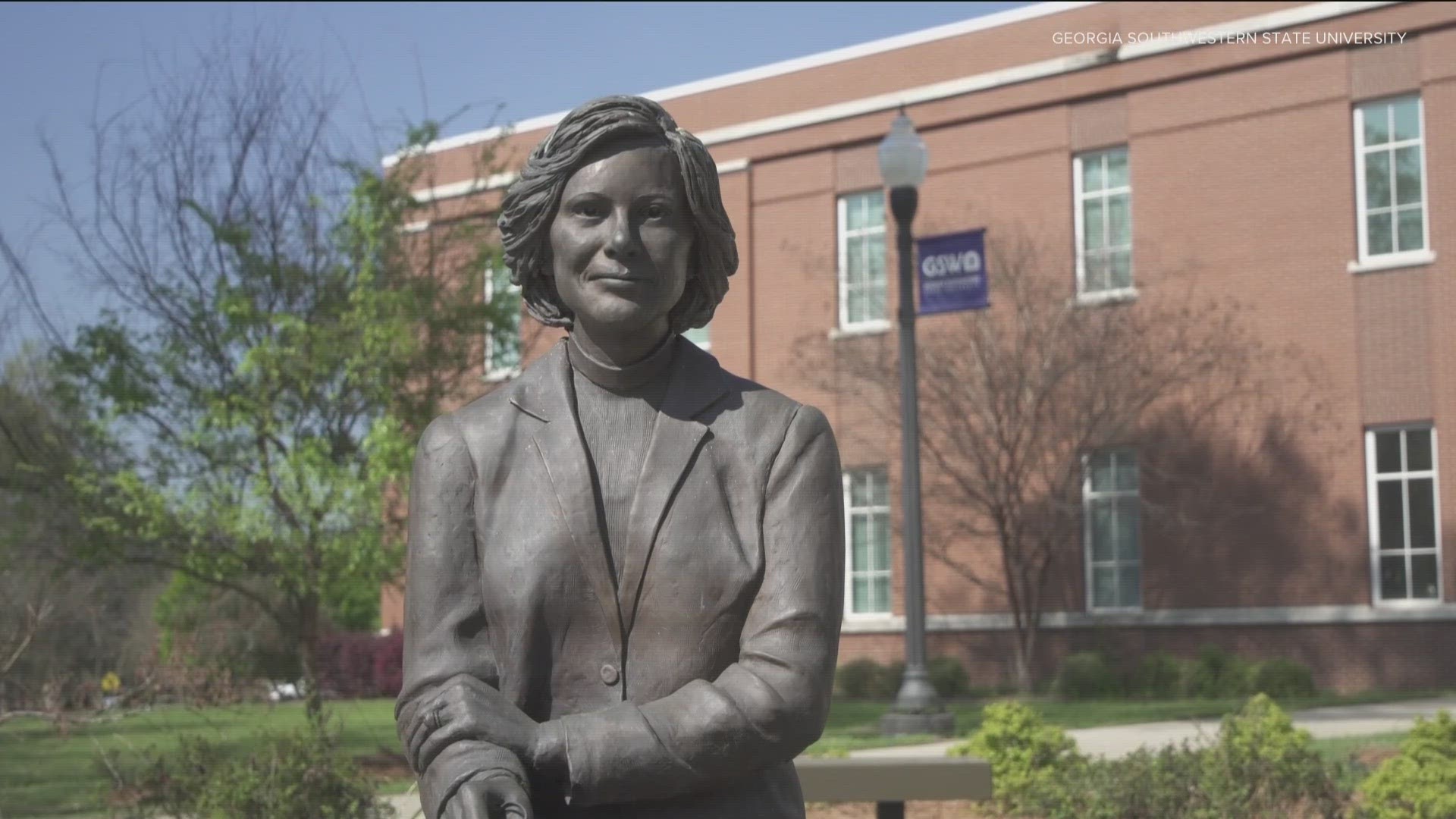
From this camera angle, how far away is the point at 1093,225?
1021 inches

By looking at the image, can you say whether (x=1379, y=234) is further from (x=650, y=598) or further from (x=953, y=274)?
(x=650, y=598)

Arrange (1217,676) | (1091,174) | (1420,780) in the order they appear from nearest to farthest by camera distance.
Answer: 1. (1420,780)
2. (1217,676)
3. (1091,174)

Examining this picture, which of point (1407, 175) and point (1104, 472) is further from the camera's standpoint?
point (1104, 472)

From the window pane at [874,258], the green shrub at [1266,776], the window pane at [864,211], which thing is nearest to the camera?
the green shrub at [1266,776]

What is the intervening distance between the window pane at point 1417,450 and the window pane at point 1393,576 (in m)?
1.22

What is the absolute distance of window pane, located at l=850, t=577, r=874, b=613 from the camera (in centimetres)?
2783

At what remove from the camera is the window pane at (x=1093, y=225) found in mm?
25766

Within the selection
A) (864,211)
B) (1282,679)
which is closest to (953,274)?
(1282,679)

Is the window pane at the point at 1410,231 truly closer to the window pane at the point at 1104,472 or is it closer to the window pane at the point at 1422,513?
the window pane at the point at 1422,513

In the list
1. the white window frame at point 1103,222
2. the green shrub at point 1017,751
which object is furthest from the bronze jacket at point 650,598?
the white window frame at point 1103,222

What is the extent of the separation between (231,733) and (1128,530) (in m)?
13.1

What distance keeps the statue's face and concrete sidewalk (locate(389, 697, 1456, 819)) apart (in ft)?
28.5

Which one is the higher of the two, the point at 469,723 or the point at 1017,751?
the point at 469,723

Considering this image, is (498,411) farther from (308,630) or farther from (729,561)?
(308,630)
